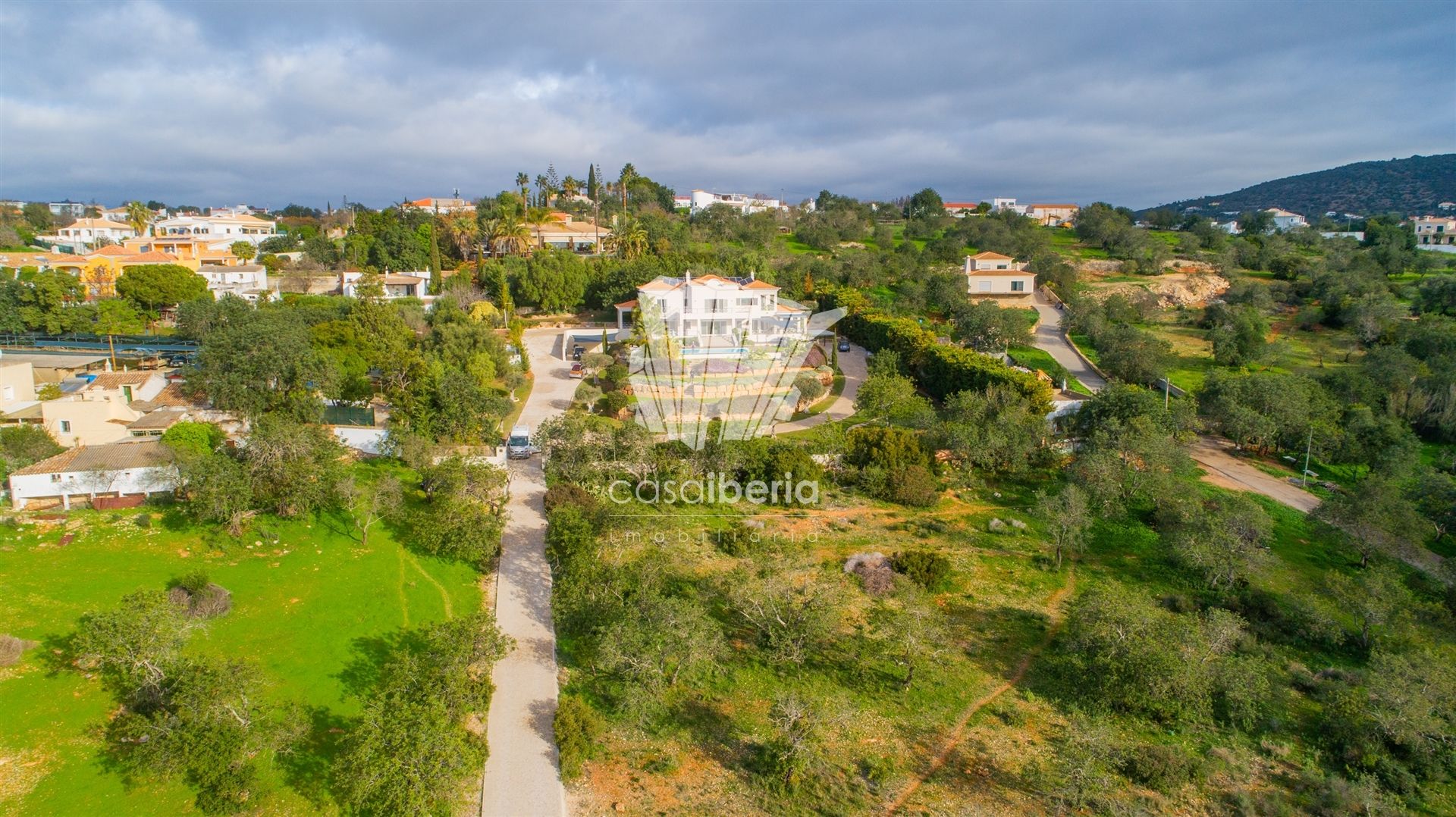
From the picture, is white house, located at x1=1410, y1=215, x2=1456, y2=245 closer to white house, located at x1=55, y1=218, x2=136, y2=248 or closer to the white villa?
the white villa

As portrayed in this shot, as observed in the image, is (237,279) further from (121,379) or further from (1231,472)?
(1231,472)

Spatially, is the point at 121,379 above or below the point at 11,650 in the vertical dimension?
above

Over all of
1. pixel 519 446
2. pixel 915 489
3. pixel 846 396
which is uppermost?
pixel 846 396

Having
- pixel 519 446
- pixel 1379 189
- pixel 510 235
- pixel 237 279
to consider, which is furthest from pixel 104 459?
pixel 1379 189

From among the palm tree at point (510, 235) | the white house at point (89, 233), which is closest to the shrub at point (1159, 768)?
the palm tree at point (510, 235)

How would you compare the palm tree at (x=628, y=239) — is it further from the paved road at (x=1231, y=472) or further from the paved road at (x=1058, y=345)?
the paved road at (x=1231, y=472)

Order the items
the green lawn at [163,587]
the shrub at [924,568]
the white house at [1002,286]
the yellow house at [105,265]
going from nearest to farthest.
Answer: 1. the green lawn at [163,587]
2. the shrub at [924,568]
3. the yellow house at [105,265]
4. the white house at [1002,286]
